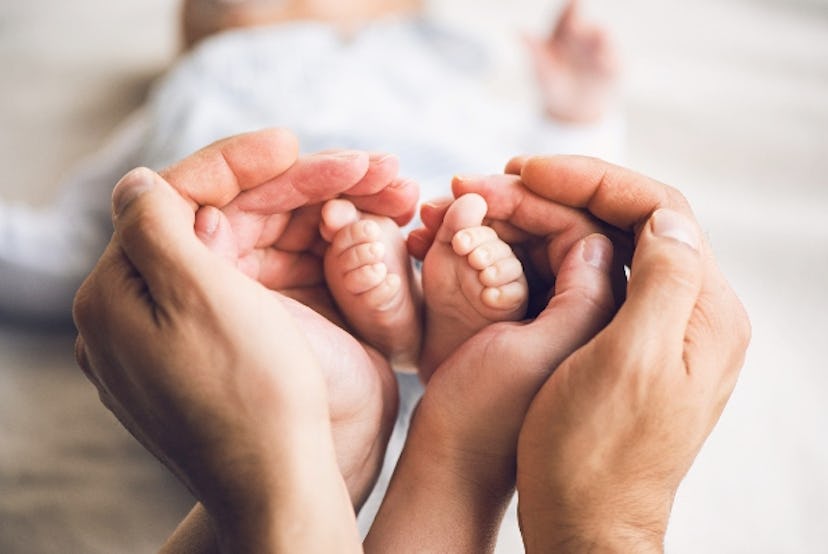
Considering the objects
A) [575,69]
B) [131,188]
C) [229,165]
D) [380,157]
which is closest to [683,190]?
[575,69]

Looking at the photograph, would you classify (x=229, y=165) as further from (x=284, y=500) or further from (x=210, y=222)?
(x=284, y=500)

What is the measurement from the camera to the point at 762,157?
1169 millimetres

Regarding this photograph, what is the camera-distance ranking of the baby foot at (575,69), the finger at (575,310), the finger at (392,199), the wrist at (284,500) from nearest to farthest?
the wrist at (284,500) → the finger at (575,310) → the finger at (392,199) → the baby foot at (575,69)

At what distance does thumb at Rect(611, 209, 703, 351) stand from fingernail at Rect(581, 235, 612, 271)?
0.18 feet

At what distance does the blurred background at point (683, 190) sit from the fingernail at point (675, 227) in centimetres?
35

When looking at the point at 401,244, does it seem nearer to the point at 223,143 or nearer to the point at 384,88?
the point at 223,143

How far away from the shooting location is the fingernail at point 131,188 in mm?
541

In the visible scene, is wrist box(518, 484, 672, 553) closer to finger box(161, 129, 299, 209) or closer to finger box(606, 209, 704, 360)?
finger box(606, 209, 704, 360)

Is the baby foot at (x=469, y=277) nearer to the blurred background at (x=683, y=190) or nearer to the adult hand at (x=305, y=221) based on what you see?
the adult hand at (x=305, y=221)

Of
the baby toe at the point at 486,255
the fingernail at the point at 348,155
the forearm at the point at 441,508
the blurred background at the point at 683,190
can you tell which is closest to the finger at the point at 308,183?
the fingernail at the point at 348,155

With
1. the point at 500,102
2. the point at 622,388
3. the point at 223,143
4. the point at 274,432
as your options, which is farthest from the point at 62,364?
the point at 500,102

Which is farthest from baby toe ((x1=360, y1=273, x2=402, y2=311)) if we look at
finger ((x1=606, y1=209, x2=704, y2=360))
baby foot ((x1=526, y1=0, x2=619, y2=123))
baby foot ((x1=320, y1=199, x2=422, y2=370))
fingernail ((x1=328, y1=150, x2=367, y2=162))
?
baby foot ((x1=526, y1=0, x2=619, y2=123))

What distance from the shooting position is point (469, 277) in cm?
65

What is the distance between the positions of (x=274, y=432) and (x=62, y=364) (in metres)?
0.57
